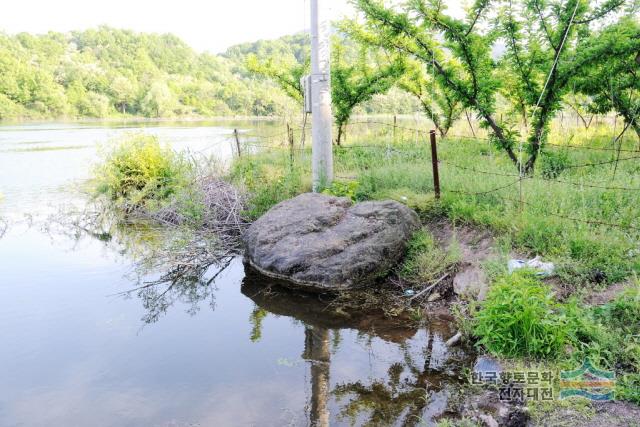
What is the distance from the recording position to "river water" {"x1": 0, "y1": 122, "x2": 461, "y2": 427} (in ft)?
12.4

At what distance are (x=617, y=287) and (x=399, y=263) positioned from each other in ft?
8.04

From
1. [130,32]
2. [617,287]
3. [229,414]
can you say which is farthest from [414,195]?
[130,32]

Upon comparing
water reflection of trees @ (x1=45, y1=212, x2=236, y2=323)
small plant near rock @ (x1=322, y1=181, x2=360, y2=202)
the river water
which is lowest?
the river water

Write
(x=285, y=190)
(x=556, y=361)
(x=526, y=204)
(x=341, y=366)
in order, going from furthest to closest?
1. (x=285, y=190)
2. (x=526, y=204)
3. (x=341, y=366)
4. (x=556, y=361)

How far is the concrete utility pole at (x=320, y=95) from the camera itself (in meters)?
7.74

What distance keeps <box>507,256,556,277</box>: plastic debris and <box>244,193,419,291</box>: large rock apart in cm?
150

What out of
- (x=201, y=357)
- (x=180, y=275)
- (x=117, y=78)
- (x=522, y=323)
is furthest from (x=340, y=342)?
(x=117, y=78)

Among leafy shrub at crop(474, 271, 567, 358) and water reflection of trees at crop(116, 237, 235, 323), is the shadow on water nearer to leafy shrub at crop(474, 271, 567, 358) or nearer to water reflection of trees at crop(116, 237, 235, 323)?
water reflection of trees at crop(116, 237, 235, 323)

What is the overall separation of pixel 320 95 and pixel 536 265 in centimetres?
436

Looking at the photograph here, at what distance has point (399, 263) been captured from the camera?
20.5 feet

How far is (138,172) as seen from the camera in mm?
10672

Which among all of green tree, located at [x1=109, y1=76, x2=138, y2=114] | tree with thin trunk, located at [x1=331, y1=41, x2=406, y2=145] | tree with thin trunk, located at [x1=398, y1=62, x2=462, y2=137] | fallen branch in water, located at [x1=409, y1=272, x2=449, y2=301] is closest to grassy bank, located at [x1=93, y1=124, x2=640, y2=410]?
fallen branch in water, located at [x1=409, y1=272, x2=449, y2=301]

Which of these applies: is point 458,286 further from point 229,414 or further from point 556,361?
point 229,414

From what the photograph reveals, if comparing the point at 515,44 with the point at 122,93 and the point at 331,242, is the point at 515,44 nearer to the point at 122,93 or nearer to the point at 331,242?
the point at 331,242
